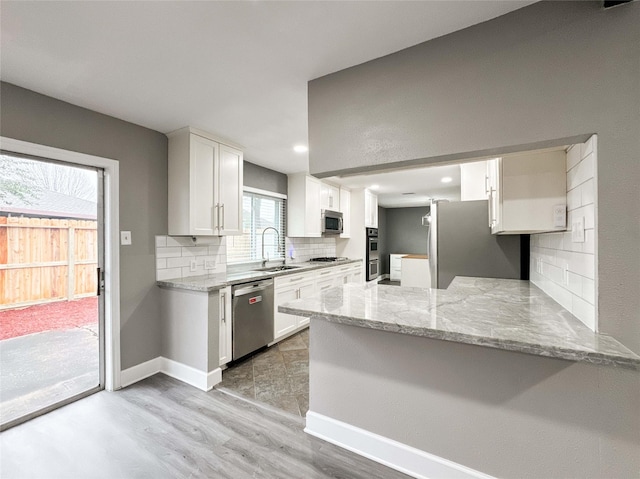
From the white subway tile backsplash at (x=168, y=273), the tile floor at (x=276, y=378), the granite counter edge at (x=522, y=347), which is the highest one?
the white subway tile backsplash at (x=168, y=273)

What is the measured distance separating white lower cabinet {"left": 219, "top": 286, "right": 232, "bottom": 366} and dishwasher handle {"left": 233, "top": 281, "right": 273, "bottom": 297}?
107mm

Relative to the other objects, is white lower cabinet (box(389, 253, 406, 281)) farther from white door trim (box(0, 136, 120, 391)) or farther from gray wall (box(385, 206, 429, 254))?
white door trim (box(0, 136, 120, 391))

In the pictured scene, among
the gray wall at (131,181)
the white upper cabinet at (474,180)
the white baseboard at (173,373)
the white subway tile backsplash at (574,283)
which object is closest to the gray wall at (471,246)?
the white upper cabinet at (474,180)

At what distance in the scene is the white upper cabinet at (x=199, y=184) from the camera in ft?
8.91

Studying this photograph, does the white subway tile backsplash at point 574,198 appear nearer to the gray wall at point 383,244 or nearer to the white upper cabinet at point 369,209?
the white upper cabinet at point 369,209

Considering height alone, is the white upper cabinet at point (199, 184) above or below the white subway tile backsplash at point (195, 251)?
above

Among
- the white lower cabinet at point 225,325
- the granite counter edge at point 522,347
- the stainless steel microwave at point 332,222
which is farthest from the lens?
the stainless steel microwave at point 332,222

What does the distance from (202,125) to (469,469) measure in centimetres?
314

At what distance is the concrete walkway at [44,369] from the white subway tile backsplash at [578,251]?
11.6 ft

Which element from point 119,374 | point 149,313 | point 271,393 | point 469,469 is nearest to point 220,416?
point 271,393

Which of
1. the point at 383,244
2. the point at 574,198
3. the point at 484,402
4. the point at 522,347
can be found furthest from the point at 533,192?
the point at 383,244

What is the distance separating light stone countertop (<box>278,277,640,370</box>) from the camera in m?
1.05

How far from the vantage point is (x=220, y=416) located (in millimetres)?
2104

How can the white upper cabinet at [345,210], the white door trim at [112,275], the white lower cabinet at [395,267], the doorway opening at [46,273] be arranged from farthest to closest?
the white lower cabinet at [395,267] → the white upper cabinet at [345,210] → the white door trim at [112,275] → the doorway opening at [46,273]
